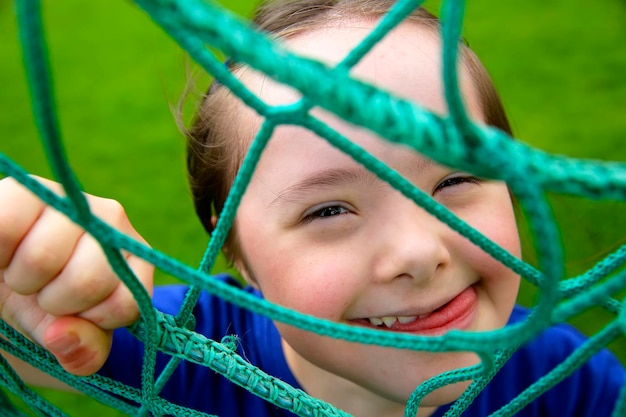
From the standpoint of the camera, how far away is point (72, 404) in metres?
1.23

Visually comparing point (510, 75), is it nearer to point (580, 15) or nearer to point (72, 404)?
point (580, 15)

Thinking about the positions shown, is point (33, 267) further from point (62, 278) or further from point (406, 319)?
point (406, 319)

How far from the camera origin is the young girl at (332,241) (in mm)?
490

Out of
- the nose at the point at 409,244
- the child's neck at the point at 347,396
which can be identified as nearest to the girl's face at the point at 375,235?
the nose at the point at 409,244

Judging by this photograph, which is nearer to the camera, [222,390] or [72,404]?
[222,390]

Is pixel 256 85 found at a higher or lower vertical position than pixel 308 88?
higher

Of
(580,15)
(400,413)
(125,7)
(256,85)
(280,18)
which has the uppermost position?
(580,15)

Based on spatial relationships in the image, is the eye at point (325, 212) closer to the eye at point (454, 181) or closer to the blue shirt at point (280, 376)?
the eye at point (454, 181)

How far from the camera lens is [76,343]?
49 centimetres

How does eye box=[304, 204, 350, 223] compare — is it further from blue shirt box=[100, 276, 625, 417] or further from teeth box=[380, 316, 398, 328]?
blue shirt box=[100, 276, 625, 417]

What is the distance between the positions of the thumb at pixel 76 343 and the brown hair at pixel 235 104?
0.91ft

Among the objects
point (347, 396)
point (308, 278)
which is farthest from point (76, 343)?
point (347, 396)

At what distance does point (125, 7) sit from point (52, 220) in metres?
2.00

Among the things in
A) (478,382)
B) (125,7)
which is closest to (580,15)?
(125,7)
